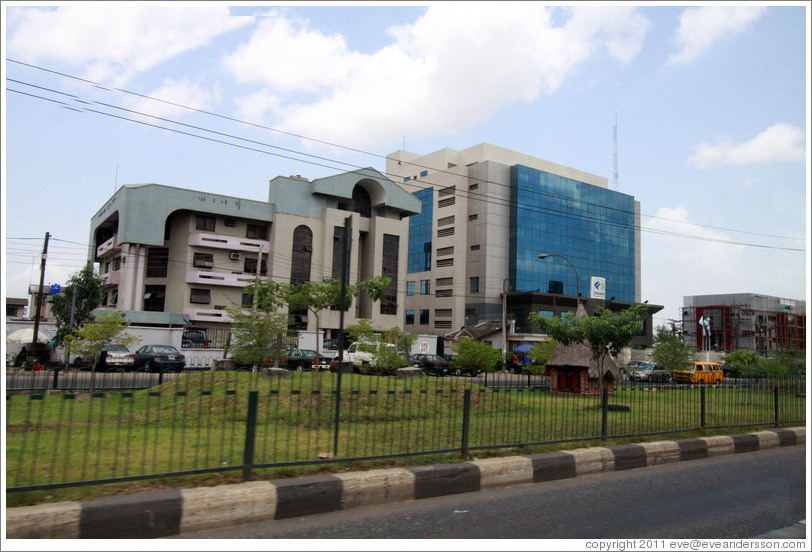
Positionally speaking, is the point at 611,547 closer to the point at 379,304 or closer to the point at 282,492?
the point at 282,492

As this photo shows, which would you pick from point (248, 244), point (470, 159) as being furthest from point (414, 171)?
point (248, 244)

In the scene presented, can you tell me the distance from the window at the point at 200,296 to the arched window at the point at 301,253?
21.6 feet

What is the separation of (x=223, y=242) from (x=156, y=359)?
1709cm

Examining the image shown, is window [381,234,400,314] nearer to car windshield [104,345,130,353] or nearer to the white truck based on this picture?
the white truck

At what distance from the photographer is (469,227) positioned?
63719mm

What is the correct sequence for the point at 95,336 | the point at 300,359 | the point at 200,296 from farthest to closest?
the point at 200,296
the point at 300,359
the point at 95,336

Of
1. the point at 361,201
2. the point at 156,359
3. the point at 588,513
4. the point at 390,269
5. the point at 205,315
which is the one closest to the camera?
the point at 588,513

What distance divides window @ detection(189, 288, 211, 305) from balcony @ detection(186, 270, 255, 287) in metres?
0.77

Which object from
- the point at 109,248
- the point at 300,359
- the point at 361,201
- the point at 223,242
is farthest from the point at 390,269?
the point at 109,248

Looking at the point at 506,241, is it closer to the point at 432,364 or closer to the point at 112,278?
the point at 432,364

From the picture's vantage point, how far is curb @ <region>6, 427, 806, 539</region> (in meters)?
4.34

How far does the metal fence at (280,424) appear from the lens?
5523mm

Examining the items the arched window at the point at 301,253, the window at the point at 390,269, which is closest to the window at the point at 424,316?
the window at the point at 390,269

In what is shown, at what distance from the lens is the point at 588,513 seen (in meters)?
5.46
